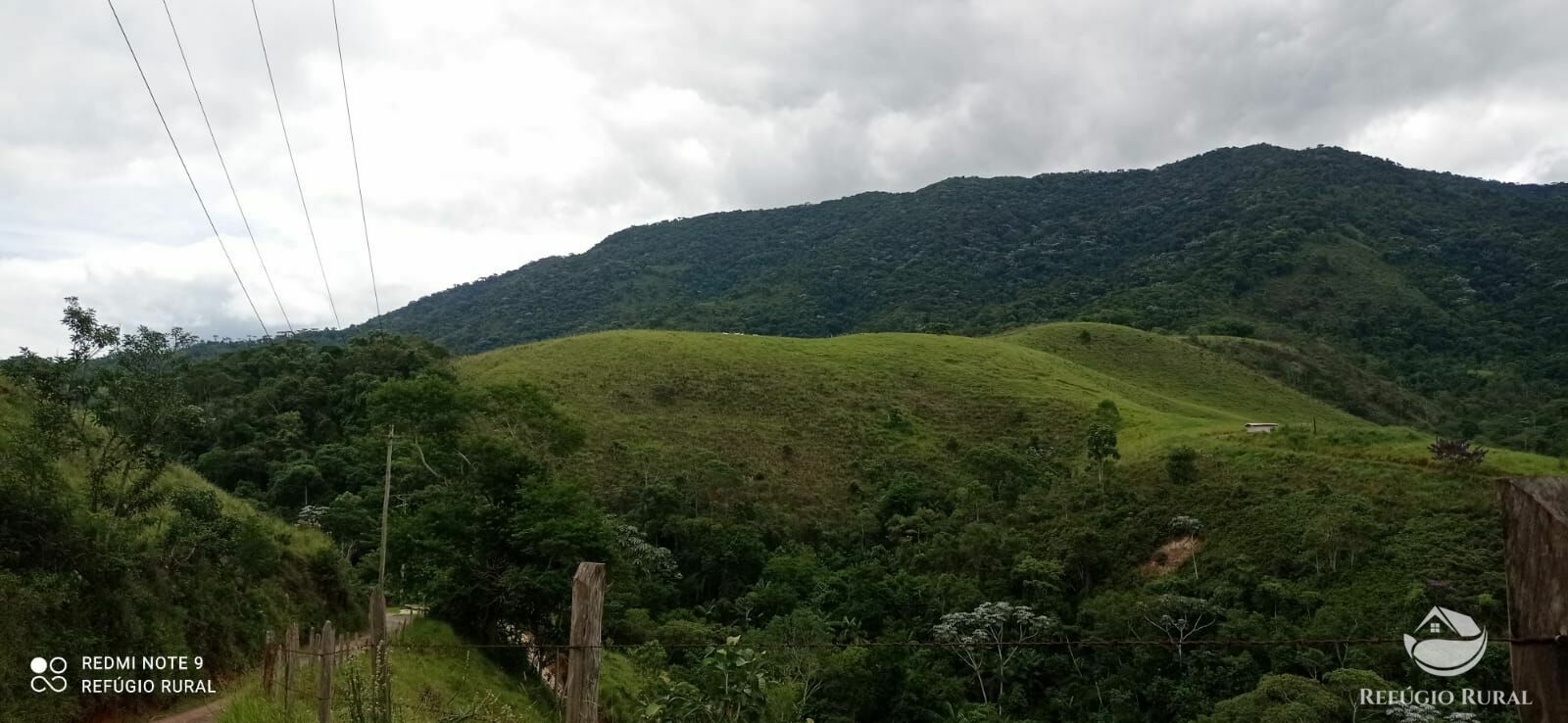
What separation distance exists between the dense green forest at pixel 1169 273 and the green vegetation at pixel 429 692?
53.7m

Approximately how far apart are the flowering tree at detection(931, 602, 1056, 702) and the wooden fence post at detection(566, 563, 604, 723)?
26.3 meters

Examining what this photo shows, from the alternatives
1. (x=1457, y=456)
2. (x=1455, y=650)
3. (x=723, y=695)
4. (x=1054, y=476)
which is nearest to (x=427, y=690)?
(x=723, y=695)

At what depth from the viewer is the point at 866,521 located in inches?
1743

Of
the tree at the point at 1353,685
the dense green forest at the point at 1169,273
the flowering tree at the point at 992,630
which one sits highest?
the dense green forest at the point at 1169,273

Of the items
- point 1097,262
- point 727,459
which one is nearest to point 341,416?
point 727,459

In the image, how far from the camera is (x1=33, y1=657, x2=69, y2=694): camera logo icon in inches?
436

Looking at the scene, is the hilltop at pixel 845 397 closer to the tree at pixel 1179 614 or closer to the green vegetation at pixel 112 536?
the tree at pixel 1179 614

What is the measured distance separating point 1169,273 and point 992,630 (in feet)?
308

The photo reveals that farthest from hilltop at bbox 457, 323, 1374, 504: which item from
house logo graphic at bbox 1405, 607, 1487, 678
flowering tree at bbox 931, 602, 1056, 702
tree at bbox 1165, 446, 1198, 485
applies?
house logo graphic at bbox 1405, 607, 1487, 678

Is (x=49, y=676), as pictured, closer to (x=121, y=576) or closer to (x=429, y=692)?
(x=121, y=576)

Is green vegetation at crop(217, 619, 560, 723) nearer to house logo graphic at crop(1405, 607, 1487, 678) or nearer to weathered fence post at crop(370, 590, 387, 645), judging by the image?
weathered fence post at crop(370, 590, 387, 645)

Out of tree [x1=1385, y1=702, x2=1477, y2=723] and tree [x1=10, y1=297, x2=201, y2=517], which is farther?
tree [x1=1385, y1=702, x2=1477, y2=723]

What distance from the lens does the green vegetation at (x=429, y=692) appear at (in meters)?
8.64

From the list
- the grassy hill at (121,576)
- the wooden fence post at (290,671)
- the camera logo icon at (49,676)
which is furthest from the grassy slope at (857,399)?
the wooden fence post at (290,671)
